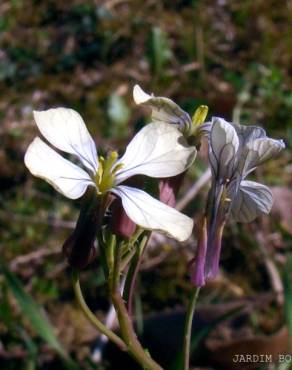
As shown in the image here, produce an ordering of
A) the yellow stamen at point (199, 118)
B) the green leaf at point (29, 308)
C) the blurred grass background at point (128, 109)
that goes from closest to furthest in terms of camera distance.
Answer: the yellow stamen at point (199, 118) < the green leaf at point (29, 308) < the blurred grass background at point (128, 109)

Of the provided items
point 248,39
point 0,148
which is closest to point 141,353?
point 0,148

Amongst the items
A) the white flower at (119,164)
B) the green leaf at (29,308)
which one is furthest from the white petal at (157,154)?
the green leaf at (29,308)

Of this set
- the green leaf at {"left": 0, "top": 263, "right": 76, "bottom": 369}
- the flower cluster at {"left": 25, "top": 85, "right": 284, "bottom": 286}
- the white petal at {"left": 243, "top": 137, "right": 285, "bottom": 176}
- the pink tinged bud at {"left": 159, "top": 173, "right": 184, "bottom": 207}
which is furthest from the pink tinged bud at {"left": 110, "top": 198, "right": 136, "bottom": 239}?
the green leaf at {"left": 0, "top": 263, "right": 76, "bottom": 369}

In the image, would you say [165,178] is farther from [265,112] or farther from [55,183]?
[265,112]

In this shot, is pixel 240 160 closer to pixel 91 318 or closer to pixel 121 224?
pixel 121 224

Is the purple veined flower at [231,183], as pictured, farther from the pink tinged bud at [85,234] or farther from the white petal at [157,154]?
the pink tinged bud at [85,234]

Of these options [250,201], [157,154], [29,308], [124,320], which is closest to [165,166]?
[157,154]

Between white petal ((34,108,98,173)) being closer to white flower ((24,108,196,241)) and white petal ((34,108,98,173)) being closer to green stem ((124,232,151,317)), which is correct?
white flower ((24,108,196,241))
